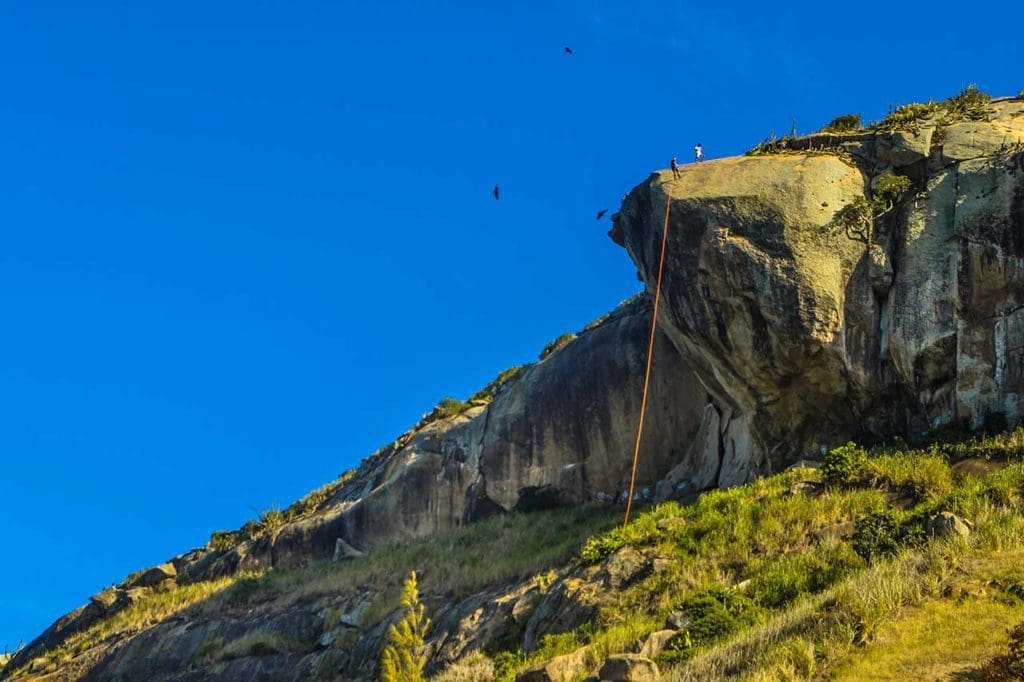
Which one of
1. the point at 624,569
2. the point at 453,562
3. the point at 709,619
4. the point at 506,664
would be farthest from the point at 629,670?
the point at 453,562

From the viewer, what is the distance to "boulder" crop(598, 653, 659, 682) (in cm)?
1683

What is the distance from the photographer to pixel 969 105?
1292 inches

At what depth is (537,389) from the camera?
42.5 meters

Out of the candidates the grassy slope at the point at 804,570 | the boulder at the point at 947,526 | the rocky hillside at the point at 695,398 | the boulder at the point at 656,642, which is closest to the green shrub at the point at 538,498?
the rocky hillside at the point at 695,398

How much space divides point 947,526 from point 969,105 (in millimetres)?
17776

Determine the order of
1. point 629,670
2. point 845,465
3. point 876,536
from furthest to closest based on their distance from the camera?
point 845,465, point 876,536, point 629,670

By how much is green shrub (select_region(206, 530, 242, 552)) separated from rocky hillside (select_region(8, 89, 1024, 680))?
18.7 feet

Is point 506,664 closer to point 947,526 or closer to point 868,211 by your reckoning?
point 947,526

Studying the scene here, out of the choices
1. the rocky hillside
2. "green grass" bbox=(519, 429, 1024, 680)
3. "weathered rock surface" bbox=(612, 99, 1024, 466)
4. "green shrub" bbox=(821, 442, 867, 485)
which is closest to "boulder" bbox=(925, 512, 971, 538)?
"green grass" bbox=(519, 429, 1024, 680)

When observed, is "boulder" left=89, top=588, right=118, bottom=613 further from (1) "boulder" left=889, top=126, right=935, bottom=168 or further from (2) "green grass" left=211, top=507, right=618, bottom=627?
(1) "boulder" left=889, top=126, right=935, bottom=168

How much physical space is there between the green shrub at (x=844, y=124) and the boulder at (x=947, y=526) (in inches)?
676

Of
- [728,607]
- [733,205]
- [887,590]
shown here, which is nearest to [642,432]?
[733,205]

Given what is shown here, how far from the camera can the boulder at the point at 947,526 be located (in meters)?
19.3

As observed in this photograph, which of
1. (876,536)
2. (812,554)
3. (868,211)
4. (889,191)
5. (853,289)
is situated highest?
(889,191)
